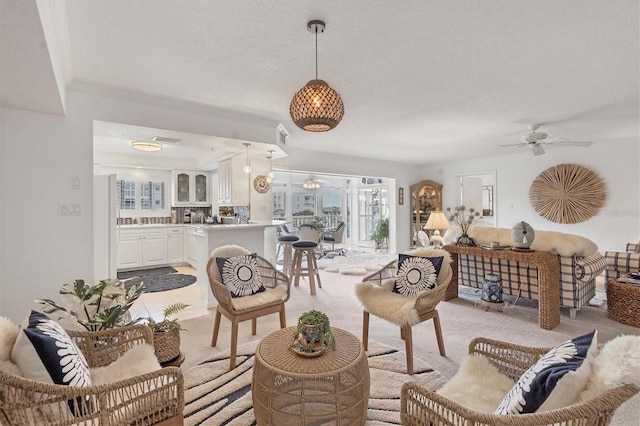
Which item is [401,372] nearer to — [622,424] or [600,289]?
[622,424]

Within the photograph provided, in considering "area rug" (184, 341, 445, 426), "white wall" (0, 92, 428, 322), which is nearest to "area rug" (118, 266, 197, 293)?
"white wall" (0, 92, 428, 322)

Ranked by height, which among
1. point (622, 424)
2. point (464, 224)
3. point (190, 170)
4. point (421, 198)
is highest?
point (190, 170)

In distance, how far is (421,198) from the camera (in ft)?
27.1

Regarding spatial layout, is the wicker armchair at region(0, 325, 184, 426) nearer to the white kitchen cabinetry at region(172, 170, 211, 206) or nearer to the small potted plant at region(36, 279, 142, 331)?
the small potted plant at region(36, 279, 142, 331)

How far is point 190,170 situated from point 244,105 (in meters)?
4.10

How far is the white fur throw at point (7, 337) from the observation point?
1209 mm

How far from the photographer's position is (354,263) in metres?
6.96

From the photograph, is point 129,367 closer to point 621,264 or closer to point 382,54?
point 382,54

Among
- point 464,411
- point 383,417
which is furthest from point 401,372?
point 464,411

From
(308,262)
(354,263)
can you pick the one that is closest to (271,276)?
(308,262)

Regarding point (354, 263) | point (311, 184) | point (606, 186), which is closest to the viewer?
point (606, 186)

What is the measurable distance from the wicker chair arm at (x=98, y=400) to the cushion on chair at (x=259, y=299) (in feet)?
3.80

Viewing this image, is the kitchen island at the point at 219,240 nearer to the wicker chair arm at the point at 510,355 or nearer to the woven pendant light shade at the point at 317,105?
the woven pendant light shade at the point at 317,105

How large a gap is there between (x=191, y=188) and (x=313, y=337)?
6.19 meters
